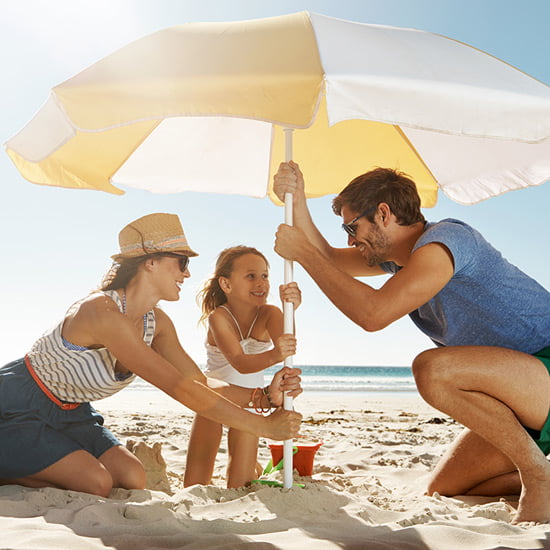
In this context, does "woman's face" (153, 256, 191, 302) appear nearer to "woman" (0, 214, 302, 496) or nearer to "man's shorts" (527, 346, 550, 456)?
"woman" (0, 214, 302, 496)

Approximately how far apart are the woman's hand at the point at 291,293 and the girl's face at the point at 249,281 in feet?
3.14

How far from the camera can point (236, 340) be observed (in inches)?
143

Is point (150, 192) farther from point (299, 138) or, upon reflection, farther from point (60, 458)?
point (60, 458)

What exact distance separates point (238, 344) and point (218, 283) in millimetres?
631

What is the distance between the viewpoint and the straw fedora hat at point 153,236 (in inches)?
126

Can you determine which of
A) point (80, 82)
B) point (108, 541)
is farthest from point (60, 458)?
point (80, 82)

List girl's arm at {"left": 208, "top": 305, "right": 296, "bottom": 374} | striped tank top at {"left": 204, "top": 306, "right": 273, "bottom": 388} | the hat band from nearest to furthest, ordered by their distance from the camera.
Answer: the hat band < girl's arm at {"left": 208, "top": 305, "right": 296, "bottom": 374} < striped tank top at {"left": 204, "top": 306, "right": 273, "bottom": 388}

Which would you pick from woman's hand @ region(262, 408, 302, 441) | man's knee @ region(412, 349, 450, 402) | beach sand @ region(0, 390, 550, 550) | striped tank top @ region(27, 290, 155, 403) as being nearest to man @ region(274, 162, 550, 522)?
man's knee @ region(412, 349, 450, 402)

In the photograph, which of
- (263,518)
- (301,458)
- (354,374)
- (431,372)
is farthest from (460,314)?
(354,374)

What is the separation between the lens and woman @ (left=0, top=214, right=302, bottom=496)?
9.34ft

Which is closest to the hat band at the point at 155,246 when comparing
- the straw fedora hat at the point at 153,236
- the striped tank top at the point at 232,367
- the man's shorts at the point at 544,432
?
the straw fedora hat at the point at 153,236

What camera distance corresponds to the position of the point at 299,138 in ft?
13.8

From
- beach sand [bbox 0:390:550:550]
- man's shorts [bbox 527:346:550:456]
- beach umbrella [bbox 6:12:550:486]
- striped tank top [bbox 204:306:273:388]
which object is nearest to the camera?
beach sand [bbox 0:390:550:550]

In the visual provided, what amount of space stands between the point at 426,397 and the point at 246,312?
4.65ft
